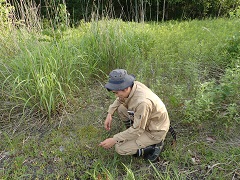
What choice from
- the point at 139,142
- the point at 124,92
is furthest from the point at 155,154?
the point at 124,92

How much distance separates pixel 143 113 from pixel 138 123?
0.10m

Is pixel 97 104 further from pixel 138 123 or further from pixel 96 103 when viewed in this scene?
pixel 138 123

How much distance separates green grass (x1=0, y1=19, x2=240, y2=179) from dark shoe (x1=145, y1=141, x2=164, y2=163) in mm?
62

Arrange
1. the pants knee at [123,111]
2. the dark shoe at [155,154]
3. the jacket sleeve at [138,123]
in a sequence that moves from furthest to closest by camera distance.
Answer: the pants knee at [123,111] → the dark shoe at [155,154] → the jacket sleeve at [138,123]

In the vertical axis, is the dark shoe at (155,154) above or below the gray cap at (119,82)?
below

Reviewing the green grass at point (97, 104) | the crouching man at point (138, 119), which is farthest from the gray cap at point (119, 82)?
the green grass at point (97, 104)

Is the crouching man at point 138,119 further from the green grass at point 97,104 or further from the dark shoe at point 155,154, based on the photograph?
the green grass at point 97,104

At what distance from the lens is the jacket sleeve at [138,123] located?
2.13m

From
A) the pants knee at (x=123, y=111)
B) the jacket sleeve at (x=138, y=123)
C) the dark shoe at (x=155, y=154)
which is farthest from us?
the pants knee at (x=123, y=111)

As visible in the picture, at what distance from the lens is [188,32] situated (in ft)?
17.5

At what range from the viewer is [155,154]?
2.39 m

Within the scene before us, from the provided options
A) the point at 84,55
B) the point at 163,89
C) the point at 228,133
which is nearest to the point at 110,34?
the point at 84,55

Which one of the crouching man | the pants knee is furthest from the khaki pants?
the pants knee

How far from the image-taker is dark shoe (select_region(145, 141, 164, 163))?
239 centimetres
